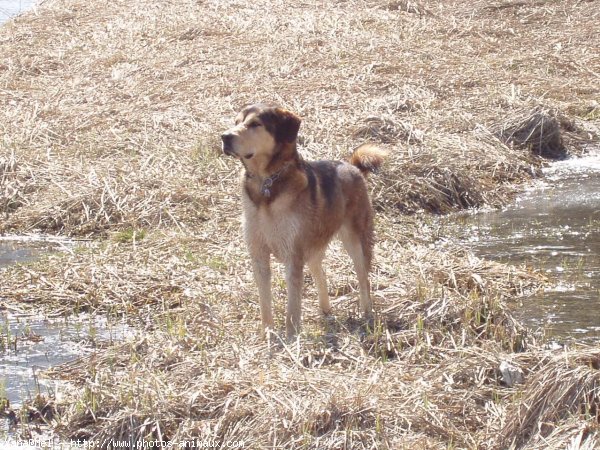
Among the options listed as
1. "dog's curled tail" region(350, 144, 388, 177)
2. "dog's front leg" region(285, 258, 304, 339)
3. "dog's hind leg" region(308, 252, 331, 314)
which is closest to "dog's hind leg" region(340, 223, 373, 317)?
"dog's hind leg" region(308, 252, 331, 314)

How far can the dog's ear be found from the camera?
7.04 meters

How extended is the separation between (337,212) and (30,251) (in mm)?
3506

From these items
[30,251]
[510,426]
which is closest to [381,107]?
[30,251]

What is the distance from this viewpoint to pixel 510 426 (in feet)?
18.4

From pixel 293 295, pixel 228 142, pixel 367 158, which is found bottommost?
pixel 293 295

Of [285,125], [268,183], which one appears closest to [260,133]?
[285,125]

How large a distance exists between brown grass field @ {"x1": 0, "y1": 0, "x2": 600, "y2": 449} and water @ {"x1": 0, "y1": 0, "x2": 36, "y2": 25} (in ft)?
3.57

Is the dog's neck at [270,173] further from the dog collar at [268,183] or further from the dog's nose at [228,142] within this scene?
the dog's nose at [228,142]

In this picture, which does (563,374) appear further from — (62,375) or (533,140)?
(533,140)

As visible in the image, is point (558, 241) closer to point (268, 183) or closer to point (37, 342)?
point (268, 183)

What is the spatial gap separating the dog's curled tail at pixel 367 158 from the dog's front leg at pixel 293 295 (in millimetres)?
1253

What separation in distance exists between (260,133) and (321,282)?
1.28 m

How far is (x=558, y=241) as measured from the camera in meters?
9.85

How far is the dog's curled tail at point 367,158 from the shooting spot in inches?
318
